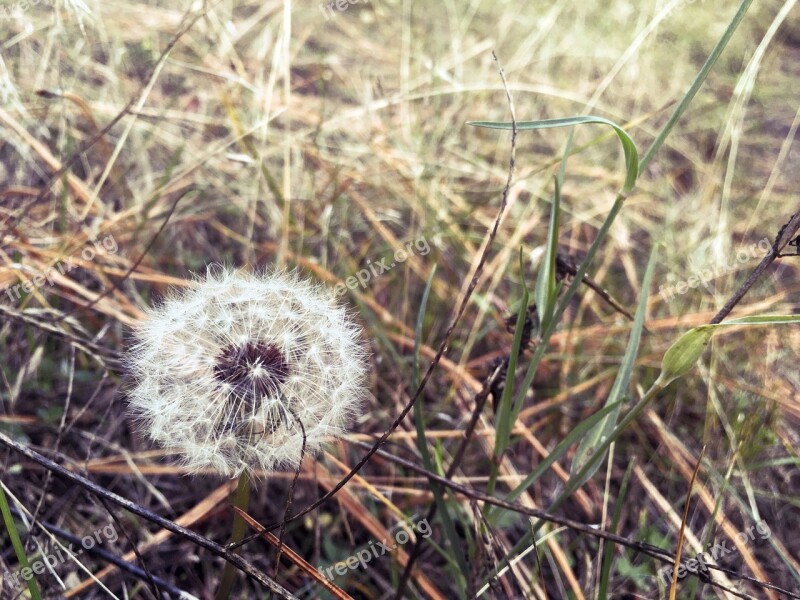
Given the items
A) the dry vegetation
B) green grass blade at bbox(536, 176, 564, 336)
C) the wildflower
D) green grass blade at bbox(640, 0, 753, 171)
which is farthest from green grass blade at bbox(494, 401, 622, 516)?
green grass blade at bbox(640, 0, 753, 171)

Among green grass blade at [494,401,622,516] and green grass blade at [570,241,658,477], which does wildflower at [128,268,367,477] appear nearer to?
green grass blade at [494,401,622,516]

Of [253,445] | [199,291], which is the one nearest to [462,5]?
[199,291]

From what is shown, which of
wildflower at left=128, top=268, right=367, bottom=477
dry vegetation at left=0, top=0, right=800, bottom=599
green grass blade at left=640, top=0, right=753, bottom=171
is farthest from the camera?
dry vegetation at left=0, top=0, right=800, bottom=599

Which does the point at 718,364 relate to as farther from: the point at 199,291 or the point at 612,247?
the point at 199,291

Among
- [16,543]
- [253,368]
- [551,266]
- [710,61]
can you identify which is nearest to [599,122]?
[710,61]

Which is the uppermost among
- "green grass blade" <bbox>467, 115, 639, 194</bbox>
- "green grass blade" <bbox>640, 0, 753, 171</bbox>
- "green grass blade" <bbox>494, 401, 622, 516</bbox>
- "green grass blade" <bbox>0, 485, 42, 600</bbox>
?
"green grass blade" <bbox>640, 0, 753, 171</bbox>

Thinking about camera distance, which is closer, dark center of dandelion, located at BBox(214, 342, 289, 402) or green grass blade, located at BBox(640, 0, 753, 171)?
green grass blade, located at BBox(640, 0, 753, 171)

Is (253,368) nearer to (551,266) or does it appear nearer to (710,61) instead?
(551,266)
